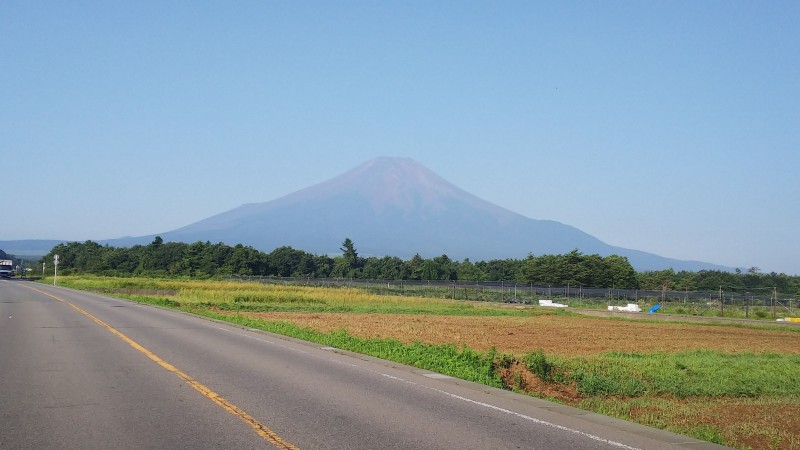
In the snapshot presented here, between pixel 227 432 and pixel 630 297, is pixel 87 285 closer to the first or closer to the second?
pixel 630 297

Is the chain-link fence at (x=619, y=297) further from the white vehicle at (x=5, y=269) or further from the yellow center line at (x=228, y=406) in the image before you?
the white vehicle at (x=5, y=269)

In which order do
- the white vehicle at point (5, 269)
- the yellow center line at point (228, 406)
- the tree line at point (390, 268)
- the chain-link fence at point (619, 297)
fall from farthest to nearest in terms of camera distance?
the white vehicle at point (5, 269) → the tree line at point (390, 268) → the chain-link fence at point (619, 297) → the yellow center line at point (228, 406)

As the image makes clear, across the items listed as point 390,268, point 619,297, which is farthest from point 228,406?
point 390,268

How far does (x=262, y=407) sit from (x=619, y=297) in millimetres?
62924

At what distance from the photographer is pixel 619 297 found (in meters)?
68.4

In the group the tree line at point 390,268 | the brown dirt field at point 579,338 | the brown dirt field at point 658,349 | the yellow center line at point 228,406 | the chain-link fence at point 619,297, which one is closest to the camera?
the yellow center line at point 228,406

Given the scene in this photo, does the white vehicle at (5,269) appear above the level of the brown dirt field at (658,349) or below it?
above

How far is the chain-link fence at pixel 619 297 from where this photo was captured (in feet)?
170

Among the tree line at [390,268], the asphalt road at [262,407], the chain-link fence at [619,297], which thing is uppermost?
the tree line at [390,268]

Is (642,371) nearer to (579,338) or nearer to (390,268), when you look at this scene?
(579,338)

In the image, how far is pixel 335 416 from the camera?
9.22 m

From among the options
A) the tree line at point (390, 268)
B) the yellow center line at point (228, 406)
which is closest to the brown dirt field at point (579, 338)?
the yellow center line at point (228, 406)

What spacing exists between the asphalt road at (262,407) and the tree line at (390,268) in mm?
92244

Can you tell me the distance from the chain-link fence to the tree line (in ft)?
78.2
